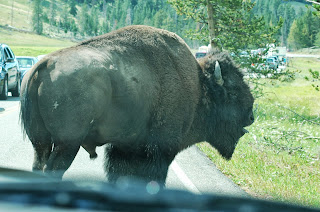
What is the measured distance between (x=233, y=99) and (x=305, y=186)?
182 cm

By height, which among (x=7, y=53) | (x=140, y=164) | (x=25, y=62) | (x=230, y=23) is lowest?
(x=25, y=62)

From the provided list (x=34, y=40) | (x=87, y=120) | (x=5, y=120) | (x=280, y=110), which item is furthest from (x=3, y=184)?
(x=34, y=40)

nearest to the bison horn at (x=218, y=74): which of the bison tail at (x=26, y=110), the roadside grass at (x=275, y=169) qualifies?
the roadside grass at (x=275, y=169)

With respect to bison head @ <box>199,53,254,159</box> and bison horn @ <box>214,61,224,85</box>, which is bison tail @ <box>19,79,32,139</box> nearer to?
bison head @ <box>199,53,254,159</box>

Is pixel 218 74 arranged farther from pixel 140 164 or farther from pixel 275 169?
pixel 275 169

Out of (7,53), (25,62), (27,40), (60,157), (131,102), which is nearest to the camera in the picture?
(60,157)

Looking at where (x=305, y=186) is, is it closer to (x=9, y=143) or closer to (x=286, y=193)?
(x=286, y=193)

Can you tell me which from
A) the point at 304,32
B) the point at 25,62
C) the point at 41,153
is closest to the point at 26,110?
the point at 41,153

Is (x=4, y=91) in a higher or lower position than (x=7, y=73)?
lower

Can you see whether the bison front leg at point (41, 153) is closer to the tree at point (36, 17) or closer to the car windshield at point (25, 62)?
the car windshield at point (25, 62)

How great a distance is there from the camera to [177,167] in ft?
27.5

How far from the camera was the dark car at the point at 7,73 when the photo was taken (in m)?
19.7

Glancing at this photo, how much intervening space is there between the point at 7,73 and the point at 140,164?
16.2 metres

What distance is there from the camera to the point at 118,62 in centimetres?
491
